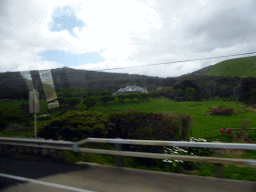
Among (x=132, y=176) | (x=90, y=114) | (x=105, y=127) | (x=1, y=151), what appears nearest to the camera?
(x=132, y=176)

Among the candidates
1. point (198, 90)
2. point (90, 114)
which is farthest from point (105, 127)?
point (198, 90)

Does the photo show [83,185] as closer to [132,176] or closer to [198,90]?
[132,176]

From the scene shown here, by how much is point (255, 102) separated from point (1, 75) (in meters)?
17.6

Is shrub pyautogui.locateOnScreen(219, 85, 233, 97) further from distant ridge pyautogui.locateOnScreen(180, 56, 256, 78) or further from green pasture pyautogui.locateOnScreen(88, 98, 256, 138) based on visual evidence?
distant ridge pyautogui.locateOnScreen(180, 56, 256, 78)

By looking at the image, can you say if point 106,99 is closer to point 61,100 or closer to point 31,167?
point 61,100

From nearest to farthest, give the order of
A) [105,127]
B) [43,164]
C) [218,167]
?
[218,167], [43,164], [105,127]

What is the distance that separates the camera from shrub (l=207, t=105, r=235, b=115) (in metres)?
12.3

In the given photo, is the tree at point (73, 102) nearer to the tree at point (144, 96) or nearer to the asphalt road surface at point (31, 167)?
the tree at point (144, 96)

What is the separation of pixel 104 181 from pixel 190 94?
10009 millimetres

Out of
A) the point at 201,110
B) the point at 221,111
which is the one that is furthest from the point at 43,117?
the point at 221,111

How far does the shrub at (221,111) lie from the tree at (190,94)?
1.25 m

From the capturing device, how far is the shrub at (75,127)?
877cm

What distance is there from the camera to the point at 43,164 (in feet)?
20.4

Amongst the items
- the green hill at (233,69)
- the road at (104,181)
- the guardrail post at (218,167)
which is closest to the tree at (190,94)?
the green hill at (233,69)
